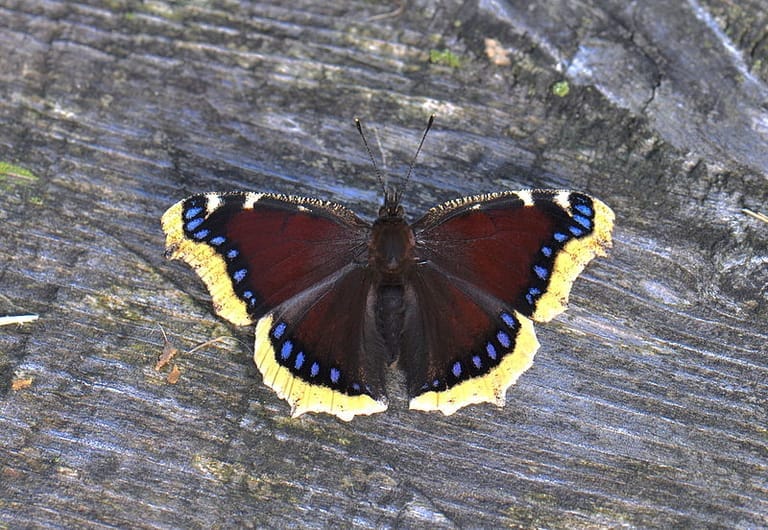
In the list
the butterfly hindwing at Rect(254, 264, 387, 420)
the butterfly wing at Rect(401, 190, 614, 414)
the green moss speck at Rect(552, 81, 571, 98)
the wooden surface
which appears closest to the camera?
the wooden surface

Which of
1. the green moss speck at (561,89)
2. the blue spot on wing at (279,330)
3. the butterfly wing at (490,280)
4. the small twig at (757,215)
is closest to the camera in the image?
the butterfly wing at (490,280)

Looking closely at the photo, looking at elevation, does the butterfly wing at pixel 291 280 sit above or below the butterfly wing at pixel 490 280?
below

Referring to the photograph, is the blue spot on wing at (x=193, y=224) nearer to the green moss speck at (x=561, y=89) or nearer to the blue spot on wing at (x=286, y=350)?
the blue spot on wing at (x=286, y=350)

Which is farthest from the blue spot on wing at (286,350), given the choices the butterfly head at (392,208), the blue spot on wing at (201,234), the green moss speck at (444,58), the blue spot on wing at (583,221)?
the green moss speck at (444,58)

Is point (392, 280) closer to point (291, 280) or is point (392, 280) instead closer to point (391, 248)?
point (391, 248)

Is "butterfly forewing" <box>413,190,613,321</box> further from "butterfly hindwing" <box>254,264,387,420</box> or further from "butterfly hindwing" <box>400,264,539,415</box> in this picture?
"butterfly hindwing" <box>254,264,387,420</box>

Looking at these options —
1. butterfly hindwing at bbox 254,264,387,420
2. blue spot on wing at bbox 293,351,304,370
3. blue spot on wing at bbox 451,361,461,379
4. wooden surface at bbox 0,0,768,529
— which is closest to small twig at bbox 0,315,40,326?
wooden surface at bbox 0,0,768,529
